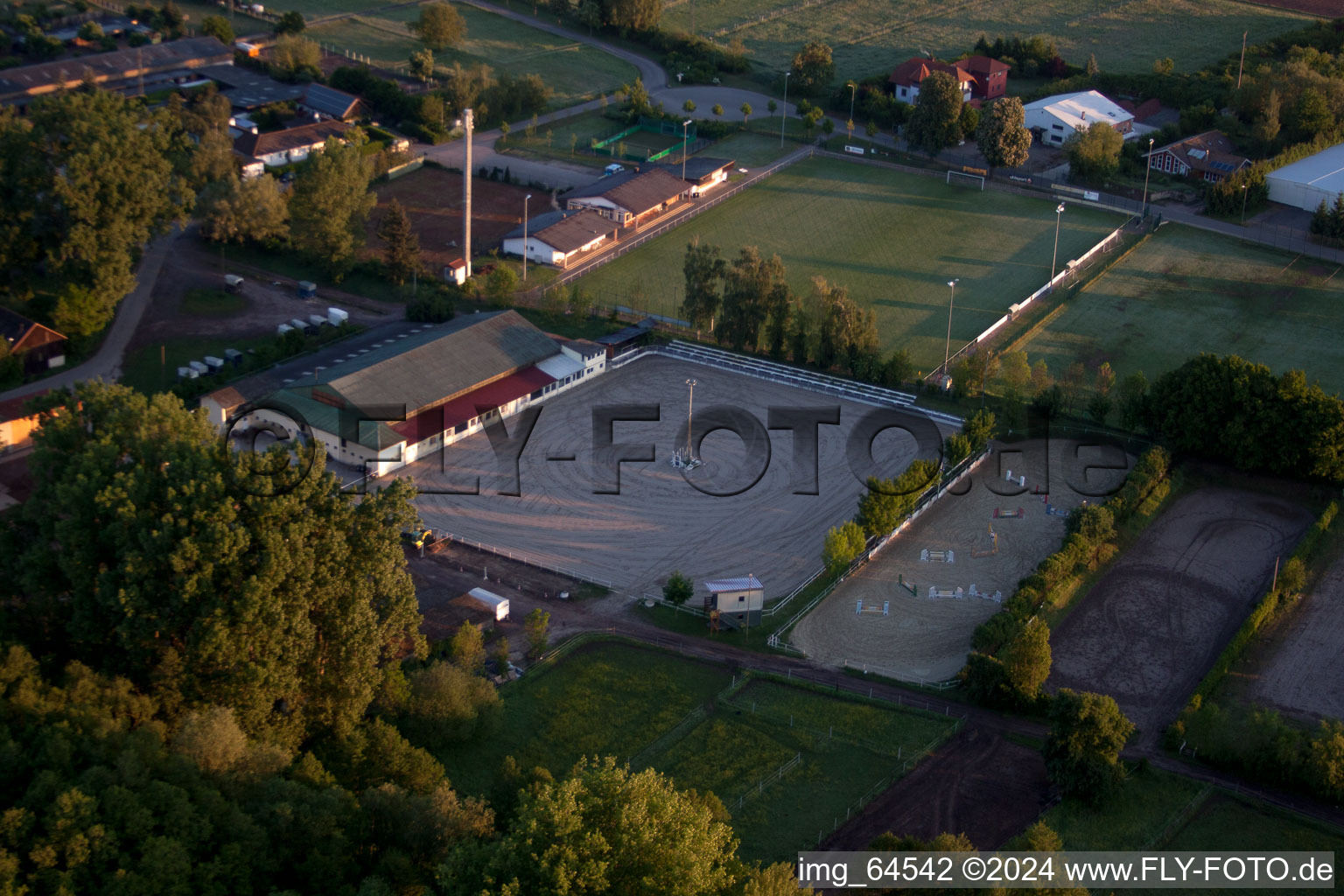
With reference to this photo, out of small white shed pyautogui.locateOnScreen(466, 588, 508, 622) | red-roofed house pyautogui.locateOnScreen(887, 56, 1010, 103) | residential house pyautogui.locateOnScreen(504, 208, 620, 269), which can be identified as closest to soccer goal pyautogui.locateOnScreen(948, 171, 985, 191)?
red-roofed house pyautogui.locateOnScreen(887, 56, 1010, 103)

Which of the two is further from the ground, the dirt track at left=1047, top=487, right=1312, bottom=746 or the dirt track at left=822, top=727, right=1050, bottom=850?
the dirt track at left=1047, top=487, right=1312, bottom=746

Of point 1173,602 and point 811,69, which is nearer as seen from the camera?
point 1173,602

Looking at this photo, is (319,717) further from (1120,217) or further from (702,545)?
(1120,217)

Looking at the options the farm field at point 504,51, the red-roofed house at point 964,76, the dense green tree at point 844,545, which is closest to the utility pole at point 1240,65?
the red-roofed house at point 964,76

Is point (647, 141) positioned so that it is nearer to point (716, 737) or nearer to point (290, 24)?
point (290, 24)

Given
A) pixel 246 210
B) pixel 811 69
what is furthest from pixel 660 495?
pixel 811 69

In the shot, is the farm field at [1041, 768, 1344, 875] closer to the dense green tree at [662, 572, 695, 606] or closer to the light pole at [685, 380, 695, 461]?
the dense green tree at [662, 572, 695, 606]
